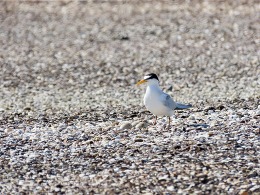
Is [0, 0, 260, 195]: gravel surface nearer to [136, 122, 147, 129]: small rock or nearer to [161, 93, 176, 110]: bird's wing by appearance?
[136, 122, 147, 129]: small rock

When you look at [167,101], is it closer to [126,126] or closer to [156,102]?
[156,102]

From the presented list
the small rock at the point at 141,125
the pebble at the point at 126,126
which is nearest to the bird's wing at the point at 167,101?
the small rock at the point at 141,125

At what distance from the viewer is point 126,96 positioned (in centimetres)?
1675

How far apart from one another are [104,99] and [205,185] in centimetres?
737

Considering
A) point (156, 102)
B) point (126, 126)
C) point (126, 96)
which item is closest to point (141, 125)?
point (126, 126)

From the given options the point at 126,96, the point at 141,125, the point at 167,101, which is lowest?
the point at 126,96

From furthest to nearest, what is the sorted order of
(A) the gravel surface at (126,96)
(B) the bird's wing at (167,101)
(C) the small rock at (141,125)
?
(C) the small rock at (141,125)
(B) the bird's wing at (167,101)
(A) the gravel surface at (126,96)

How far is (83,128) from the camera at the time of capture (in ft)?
41.0

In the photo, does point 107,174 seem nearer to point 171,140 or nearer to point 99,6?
point 171,140

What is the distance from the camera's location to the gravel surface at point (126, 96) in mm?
9695

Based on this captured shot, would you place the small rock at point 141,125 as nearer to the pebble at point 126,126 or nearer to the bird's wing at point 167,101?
the pebble at point 126,126

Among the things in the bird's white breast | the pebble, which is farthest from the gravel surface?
the bird's white breast

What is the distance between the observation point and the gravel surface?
970 cm

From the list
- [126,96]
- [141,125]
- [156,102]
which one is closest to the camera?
[156,102]
